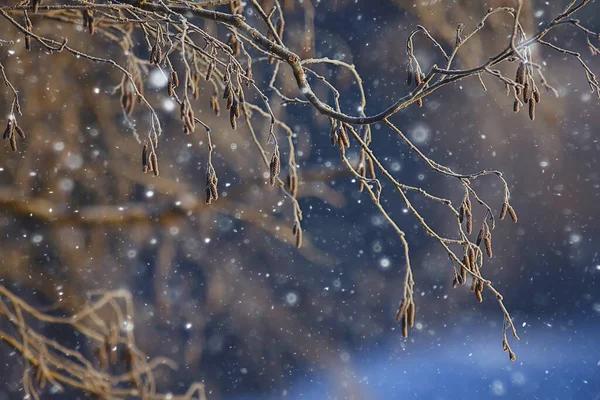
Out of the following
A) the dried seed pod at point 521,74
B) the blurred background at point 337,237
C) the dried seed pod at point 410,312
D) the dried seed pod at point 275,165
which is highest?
the blurred background at point 337,237

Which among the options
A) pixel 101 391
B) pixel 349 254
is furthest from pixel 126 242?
pixel 101 391

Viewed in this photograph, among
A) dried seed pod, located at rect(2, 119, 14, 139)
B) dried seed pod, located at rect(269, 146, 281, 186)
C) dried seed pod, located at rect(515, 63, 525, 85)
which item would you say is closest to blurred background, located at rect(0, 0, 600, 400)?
dried seed pod, located at rect(2, 119, 14, 139)

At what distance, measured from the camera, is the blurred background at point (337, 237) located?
324cm

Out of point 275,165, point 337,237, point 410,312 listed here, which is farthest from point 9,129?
point 337,237

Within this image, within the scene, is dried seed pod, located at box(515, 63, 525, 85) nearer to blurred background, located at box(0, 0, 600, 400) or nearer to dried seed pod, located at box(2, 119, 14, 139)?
dried seed pod, located at box(2, 119, 14, 139)

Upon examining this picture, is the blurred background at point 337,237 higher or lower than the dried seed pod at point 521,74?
higher

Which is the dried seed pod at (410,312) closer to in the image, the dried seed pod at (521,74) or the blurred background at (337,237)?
the dried seed pod at (521,74)

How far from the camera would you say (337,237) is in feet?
13.4

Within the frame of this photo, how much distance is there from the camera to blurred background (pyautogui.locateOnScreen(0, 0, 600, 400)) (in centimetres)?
324

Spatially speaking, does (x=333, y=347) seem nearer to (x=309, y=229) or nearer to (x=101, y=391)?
(x=309, y=229)

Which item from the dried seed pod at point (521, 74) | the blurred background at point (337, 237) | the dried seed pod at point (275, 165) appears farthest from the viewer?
the blurred background at point (337, 237)

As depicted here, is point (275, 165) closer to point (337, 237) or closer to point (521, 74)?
point (521, 74)

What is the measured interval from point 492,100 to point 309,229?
1.47 metres

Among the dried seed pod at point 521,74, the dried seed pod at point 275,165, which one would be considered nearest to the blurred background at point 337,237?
the dried seed pod at point 275,165
